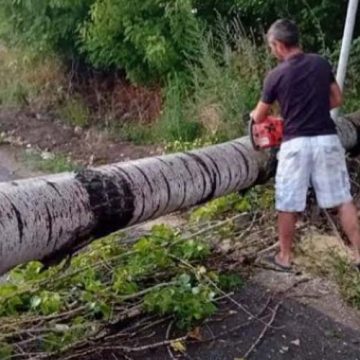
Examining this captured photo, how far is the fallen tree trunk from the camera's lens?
133 inches

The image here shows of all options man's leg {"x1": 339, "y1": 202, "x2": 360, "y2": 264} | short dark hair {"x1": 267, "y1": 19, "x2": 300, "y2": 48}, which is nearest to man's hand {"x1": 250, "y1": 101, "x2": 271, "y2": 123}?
short dark hair {"x1": 267, "y1": 19, "x2": 300, "y2": 48}

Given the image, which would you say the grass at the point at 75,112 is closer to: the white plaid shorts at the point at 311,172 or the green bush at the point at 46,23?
the green bush at the point at 46,23

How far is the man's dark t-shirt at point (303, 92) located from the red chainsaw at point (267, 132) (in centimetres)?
14

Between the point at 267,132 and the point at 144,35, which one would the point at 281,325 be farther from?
the point at 144,35

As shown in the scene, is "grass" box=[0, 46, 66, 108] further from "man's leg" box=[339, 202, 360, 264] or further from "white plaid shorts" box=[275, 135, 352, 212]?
"man's leg" box=[339, 202, 360, 264]

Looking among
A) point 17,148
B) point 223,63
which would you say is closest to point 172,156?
point 223,63

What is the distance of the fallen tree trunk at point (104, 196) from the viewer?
3.37 metres

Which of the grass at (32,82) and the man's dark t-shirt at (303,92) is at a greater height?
the man's dark t-shirt at (303,92)

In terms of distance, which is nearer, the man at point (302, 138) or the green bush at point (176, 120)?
the man at point (302, 138)

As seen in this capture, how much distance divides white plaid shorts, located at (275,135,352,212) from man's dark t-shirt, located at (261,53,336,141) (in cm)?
7

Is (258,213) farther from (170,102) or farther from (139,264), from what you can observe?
(170,102)

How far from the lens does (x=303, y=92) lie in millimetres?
A: 4453

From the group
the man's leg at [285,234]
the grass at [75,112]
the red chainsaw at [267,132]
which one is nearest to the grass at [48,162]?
the grass at [75,112]

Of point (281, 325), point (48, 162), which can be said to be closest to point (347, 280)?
point (281, 325)
